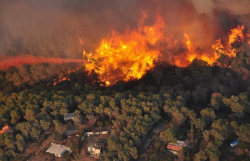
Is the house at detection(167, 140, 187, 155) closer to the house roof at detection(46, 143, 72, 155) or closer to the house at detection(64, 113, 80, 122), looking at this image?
the house roof at detection(46, 143, 72, 155)

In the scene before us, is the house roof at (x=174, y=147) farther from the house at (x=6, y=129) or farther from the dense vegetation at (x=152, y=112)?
the house at (x=6, y=129)

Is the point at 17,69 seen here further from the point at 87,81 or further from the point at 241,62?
the point at 241,62

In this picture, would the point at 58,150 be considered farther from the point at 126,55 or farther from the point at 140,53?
the point at 140,53

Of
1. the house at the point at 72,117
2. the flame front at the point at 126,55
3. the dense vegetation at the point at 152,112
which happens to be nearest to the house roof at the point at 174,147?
the dense vegetation at the point at 152,112

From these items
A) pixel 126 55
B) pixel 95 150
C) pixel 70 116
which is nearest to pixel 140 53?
pixel 126 55

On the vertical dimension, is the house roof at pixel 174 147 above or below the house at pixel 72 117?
below

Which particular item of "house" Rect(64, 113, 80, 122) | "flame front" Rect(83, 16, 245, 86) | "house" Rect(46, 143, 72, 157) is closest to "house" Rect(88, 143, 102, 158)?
"house" Rect(46, 143, 72, 157)
